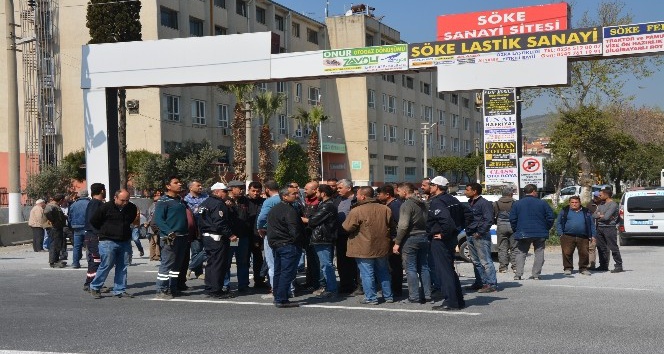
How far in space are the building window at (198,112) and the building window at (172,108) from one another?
1.68 metres

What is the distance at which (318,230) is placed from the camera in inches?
427

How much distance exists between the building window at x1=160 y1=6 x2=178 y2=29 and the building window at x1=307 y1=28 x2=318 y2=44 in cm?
1867

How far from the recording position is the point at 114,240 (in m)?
11.2

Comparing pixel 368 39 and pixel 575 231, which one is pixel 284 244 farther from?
pixel 368 39

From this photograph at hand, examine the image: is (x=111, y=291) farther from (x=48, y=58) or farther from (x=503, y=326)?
(x=48, y=58)

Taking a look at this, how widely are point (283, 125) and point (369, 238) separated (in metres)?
48.1

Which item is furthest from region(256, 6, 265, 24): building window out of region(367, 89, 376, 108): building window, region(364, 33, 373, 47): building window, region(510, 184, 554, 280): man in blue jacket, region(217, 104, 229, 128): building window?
region(510, 184, 554, 280): man in blue jacket

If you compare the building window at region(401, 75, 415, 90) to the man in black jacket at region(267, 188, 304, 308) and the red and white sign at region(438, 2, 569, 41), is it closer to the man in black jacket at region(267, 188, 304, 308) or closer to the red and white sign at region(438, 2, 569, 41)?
the red and white sign at region(438, 2, 569, 41)

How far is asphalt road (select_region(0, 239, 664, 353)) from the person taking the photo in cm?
769

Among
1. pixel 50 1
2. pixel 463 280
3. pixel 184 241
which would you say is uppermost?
pixel 50 1

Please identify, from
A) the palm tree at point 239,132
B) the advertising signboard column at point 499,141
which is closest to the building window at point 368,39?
the palm tree at point 239,132

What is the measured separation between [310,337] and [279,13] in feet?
168

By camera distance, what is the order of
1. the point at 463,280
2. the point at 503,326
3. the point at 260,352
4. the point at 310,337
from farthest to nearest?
the point at 463,280, the point at 503,326, the point at 310,337, the point at 260,352

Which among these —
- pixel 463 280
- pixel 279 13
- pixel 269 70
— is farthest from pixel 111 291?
pixel 279 13
